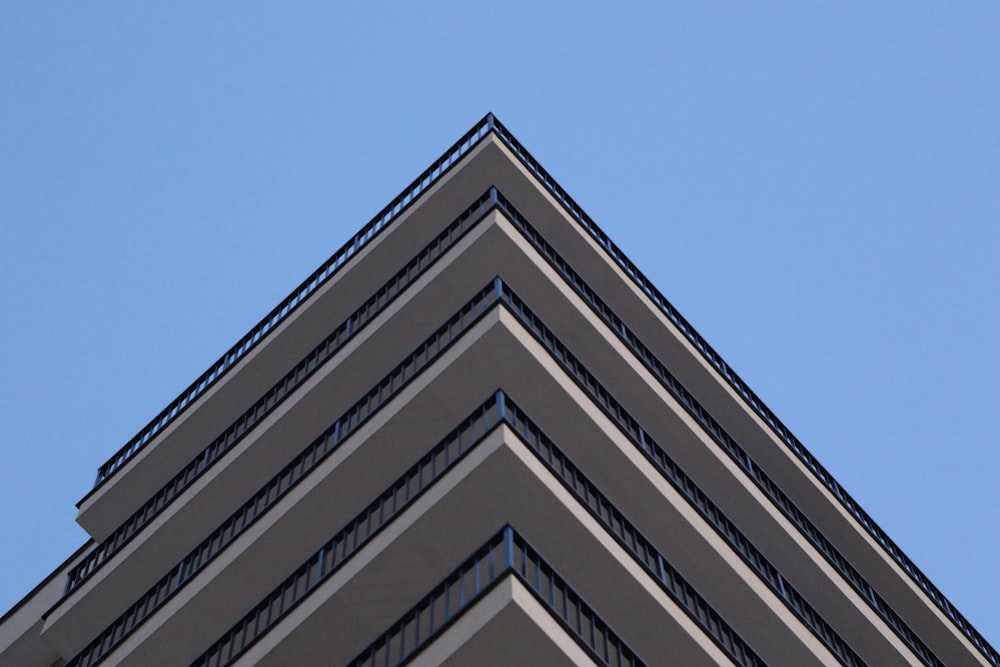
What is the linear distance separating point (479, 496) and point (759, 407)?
13120 millimetres

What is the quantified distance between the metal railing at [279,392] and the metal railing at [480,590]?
345 inches

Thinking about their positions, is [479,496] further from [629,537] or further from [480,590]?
[629,537]

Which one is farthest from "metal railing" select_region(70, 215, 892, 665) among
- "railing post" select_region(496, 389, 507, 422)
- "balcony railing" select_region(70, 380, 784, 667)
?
"railing post" select_region(496, 389, 507, 422)

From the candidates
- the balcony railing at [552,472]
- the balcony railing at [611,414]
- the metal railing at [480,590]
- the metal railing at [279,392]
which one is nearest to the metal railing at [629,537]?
the balcony railing at [552,472]

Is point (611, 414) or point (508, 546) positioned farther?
point (611, 414)

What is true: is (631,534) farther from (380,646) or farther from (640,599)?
(380,646)

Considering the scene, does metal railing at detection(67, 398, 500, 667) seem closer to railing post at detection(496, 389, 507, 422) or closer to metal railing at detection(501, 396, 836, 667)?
railing post at detection(496, 389, 507, 422)

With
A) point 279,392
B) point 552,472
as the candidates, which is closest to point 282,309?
point 279,392

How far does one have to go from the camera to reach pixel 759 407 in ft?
94.0

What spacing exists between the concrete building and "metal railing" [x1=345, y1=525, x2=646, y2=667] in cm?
4

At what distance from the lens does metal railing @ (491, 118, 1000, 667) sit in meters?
27.8

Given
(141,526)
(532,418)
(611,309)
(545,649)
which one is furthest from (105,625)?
(545,649)

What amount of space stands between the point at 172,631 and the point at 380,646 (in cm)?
614

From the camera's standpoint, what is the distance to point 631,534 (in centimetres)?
1873
